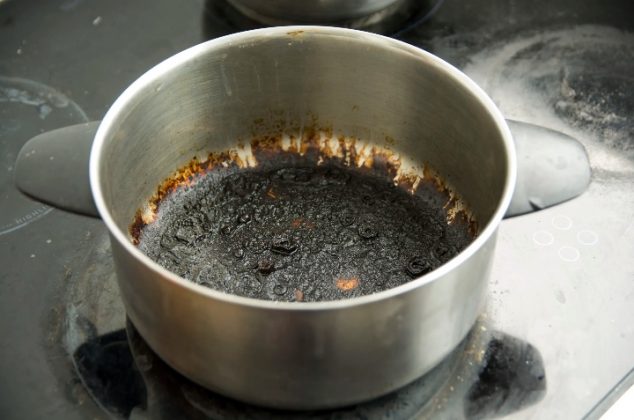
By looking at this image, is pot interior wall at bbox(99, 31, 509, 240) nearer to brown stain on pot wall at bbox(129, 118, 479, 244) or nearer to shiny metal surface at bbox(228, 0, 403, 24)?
brown stain on pot wall at bbox(129, 118, 479, 244)

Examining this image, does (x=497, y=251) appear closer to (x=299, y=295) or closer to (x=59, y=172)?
(x=299, y=295)

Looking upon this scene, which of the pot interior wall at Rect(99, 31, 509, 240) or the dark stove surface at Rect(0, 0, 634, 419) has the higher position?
the pot interior wall at Rect(99, 31, 509, 240)

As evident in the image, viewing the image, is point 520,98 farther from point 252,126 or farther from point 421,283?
point 421,283

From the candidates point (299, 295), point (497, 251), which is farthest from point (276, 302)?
point (497, 251)

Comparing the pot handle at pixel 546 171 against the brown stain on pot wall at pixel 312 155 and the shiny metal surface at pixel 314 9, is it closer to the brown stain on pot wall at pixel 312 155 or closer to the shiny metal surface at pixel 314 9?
the brown stain on pot wall at pixel 312 155

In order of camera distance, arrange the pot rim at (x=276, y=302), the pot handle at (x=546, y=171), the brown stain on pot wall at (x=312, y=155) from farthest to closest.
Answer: the brown stain on pot wall at (x=312, y=155) → the pot handle at (x=546, y=171) → the pot rim at (x=276, y=302)

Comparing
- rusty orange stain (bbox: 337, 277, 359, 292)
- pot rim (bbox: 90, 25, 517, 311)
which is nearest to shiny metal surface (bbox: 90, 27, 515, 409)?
pot rim (bbox: 90, 25, 517, 311)

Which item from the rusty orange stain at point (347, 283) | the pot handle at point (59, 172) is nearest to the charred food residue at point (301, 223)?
A: the rusty orange stain at point (347, 283)
